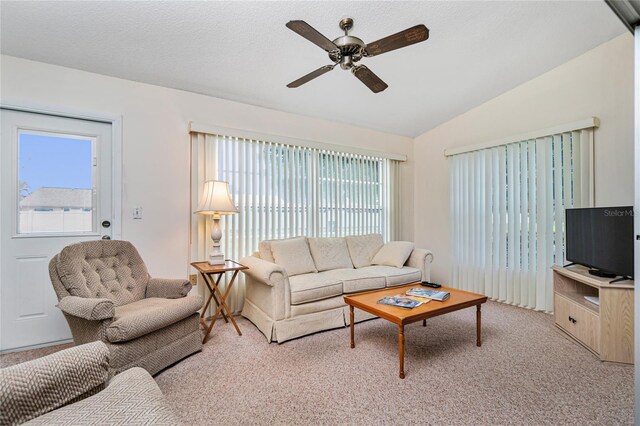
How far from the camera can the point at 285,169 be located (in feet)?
12.0

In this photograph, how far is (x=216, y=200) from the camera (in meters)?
2.78

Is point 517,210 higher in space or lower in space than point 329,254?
higher

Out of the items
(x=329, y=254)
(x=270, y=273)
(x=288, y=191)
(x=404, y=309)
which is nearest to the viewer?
(x=404, y=309)

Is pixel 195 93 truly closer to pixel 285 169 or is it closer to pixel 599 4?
pixel 285 169

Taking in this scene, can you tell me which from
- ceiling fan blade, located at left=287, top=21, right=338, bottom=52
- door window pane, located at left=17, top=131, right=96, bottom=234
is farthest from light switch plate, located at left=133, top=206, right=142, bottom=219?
ceiling fan blade, located at left=287, top=21, right=338, bottom=52

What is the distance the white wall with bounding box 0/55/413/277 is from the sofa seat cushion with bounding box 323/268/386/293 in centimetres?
163

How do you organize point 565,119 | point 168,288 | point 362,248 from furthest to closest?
point 362,248, point 565,119, point 168,288

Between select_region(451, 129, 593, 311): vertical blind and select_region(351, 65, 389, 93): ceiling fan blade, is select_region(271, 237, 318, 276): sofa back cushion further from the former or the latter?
select_region(451, 129, 593, 311): vertical blind

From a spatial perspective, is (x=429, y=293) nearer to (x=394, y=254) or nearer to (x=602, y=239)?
(x=394, y=254)

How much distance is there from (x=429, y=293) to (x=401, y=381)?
808mm

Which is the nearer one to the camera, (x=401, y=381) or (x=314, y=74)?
(x=401, y=381)

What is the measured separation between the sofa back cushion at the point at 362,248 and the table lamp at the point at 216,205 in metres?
1.63

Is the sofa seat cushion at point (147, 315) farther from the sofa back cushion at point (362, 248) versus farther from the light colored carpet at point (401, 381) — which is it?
the sofa back cushion at point (362, 248)

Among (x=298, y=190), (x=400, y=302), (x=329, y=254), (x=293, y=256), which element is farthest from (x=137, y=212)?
(x=400, y=302)
